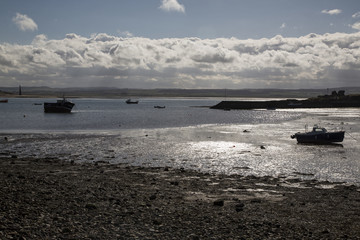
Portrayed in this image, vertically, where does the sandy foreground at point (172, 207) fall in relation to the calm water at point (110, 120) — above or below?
above

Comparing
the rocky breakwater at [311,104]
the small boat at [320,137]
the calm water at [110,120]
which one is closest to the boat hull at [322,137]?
the small boat at [320,137]

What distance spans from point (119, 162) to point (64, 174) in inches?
243

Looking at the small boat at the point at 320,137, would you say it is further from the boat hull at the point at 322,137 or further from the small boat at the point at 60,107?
the small boat at the point at 60,107

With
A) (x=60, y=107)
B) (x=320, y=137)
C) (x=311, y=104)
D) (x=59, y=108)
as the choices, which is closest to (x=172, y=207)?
(x=320, y=137)

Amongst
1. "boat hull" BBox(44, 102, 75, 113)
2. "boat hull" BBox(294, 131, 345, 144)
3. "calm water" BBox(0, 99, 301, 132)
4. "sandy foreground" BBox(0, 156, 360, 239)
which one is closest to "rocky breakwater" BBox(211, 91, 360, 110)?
"calm water" BBox(0, 99, 301, 132)

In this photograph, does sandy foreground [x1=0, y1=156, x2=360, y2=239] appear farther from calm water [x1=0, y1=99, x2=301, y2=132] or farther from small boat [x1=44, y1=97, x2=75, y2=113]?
small boat [x1=44, y1=97, x2=75, y2=113]

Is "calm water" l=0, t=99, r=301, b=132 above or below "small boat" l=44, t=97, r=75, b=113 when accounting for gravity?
below

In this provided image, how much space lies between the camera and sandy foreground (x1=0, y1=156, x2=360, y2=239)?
11.1 m

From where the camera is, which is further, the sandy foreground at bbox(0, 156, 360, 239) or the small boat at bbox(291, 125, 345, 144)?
the small boat at bbox(291, 125, 345, 144)

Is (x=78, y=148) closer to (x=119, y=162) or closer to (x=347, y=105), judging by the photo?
(x=119, y=162)

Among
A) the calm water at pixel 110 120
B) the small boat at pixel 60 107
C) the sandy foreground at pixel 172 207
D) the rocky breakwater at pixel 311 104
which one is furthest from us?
the rocky breakwater at pixel 311 104

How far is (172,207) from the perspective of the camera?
1413 cm

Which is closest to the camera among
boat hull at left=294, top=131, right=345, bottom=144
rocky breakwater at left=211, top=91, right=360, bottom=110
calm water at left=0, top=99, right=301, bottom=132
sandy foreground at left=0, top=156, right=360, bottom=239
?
sandy foreground at left=0, top=156, right=360, bottom=239

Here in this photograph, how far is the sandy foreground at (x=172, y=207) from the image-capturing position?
439 inches
